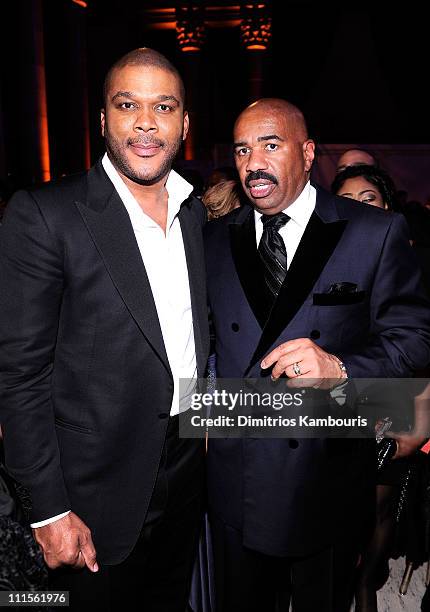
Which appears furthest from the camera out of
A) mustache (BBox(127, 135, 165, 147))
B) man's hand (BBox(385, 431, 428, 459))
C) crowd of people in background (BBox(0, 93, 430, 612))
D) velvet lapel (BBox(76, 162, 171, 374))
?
crowd of people in background (BBox(0, 93, 430, 612))

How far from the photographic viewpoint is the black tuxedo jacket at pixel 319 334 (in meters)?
1.93

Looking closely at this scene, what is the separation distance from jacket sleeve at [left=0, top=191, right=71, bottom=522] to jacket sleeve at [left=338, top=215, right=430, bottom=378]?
989 mm

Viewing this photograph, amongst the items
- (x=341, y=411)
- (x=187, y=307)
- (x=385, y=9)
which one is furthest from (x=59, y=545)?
(x=385, y=9)

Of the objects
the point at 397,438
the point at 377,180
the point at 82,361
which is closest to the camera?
the point at 82,361

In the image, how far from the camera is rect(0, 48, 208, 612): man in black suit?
1675 millimetres

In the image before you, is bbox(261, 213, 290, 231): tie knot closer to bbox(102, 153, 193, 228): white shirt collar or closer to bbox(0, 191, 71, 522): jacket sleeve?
bbox(102, 153, 193, 228): white shirt collar

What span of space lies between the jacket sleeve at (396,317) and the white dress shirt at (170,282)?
56cm

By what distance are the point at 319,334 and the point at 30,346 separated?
0.96 meters

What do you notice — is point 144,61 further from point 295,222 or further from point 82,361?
point 82,361

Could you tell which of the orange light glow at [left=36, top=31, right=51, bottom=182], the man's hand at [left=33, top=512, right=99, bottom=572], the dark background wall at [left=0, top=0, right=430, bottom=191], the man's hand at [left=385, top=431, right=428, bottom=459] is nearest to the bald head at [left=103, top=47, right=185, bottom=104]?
the man's hand at [left=33, top=512, right=99, bottom=572]

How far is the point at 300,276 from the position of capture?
6.34ft

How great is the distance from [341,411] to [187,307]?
67cm

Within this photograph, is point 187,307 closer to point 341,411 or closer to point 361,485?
point 341,411

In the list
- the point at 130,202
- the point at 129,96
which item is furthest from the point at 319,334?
the point at 129,96
